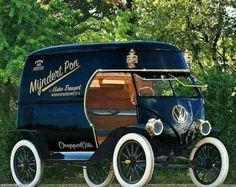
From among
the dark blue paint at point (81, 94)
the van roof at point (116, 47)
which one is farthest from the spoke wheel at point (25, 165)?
the van roof at point (116, 47)

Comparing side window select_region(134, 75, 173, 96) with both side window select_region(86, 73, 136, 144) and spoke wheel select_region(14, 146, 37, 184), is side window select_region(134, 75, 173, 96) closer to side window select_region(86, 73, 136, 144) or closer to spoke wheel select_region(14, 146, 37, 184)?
side window select_region(86, 73, 136, 144)

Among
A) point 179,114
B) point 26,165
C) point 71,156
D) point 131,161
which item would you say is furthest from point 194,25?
point 131,161

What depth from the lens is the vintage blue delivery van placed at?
1005cm

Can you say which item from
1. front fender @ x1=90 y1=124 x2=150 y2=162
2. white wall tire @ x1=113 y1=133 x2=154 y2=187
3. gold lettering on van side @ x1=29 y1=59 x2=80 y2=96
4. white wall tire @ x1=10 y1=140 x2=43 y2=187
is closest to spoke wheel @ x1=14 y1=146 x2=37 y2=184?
white wall tire @ x1=10 y1=140 x2=43 y2=187

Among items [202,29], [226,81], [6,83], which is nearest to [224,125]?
[226,81]

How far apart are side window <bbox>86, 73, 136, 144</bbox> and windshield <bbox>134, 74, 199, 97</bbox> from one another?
36cm

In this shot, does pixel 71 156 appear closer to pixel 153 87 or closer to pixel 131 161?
pixel 131 161

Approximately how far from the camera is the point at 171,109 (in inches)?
400

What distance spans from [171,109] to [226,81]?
281 centimetres

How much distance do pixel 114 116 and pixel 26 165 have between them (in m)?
1.64

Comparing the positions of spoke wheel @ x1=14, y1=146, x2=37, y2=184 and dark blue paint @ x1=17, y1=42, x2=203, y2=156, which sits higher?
dark blue paint @ x1=17, y1=42, x2=203, y2=156

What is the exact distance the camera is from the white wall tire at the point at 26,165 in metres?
11.2

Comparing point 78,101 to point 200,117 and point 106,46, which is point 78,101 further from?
point 200,117

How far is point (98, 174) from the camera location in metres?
12.0
